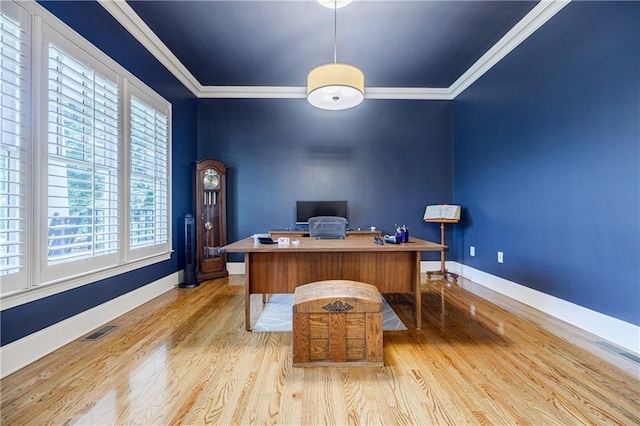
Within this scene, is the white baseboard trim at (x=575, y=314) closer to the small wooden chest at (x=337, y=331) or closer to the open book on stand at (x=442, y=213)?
the open book on stand at (x=442, y=213)

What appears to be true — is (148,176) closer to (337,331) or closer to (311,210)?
(311,210)

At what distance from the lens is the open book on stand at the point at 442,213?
3885 mm

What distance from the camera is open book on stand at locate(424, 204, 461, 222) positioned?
388cm

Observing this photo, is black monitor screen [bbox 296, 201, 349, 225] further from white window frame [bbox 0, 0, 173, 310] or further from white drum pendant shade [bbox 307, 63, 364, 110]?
white window frame [bbox 0, 0, 173, 310]

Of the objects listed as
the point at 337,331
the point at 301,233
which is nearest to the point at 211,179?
the point at 301,233

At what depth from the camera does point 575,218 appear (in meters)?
2.32

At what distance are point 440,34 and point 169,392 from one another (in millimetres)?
3931

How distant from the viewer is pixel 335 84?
2.11m

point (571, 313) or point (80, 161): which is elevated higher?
point (80, 161)

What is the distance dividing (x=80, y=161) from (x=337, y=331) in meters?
2.30

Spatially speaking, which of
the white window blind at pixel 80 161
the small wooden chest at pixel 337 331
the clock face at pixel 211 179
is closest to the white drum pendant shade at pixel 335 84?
the small wooden chest at pixel 337 331

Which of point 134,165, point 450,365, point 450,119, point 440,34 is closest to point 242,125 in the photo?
point 134,165

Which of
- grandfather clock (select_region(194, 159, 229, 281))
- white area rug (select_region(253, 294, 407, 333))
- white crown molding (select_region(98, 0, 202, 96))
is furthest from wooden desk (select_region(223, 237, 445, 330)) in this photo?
white crown molding (select_region(98, 0, 202, 96))

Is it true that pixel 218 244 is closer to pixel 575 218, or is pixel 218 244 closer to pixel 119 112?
pixel 119 112
